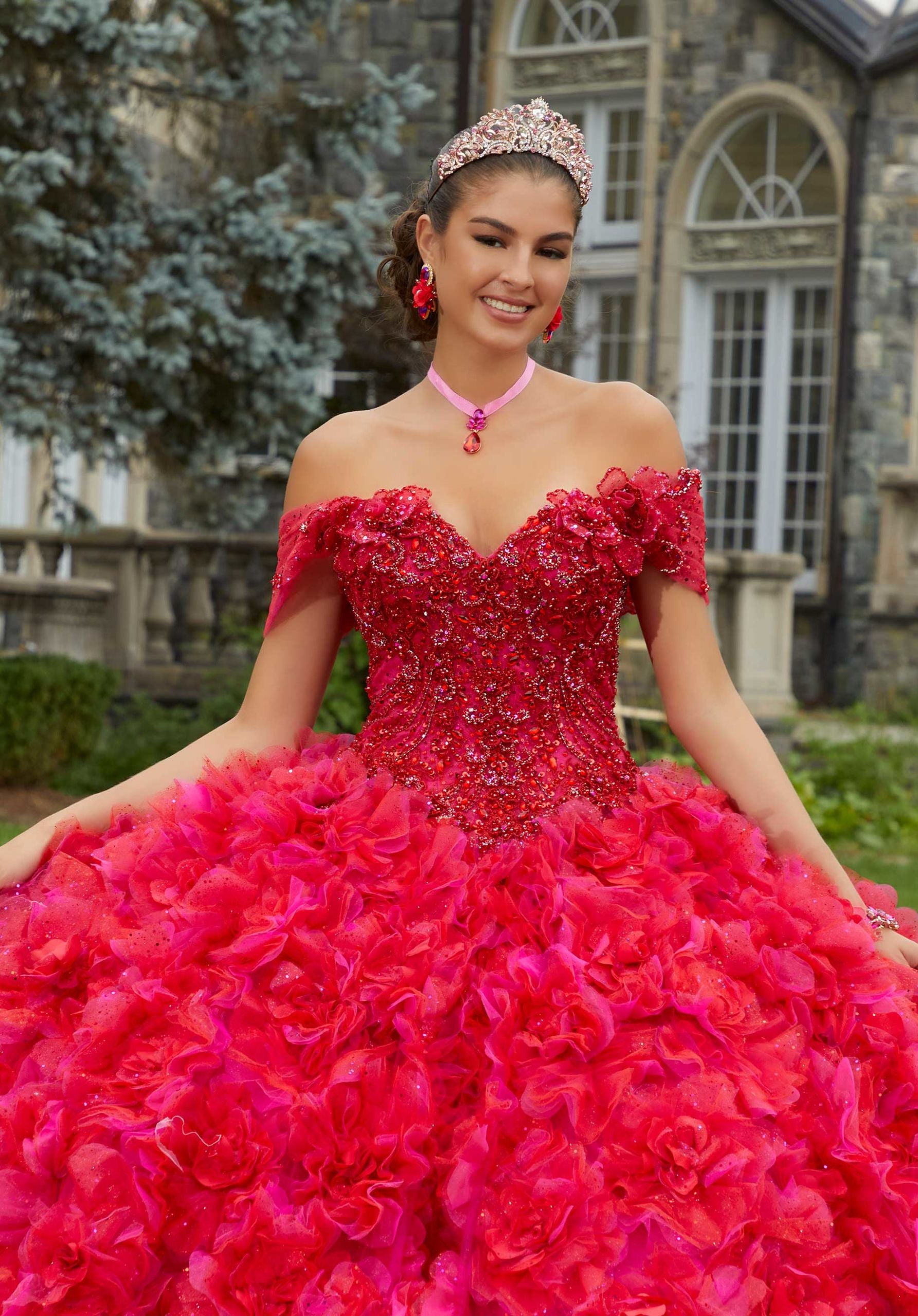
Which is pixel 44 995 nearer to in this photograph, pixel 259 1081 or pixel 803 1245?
pixel 259 1081

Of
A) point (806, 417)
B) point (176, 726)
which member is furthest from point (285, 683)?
point (806, 417)

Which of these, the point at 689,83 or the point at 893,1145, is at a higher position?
the point at 689,83

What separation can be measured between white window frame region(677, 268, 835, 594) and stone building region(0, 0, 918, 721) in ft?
0.07

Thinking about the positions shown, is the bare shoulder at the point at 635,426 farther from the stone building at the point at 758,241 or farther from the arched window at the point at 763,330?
the arched window at the point at 763,330

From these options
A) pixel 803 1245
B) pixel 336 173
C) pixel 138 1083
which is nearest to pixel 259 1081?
pixel 138 1083

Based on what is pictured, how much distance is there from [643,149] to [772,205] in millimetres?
1426

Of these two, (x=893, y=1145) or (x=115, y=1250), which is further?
(x=893, y=1145)

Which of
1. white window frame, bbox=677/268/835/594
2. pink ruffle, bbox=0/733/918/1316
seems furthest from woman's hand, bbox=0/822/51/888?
white window frame, bbox=677/268/835/594

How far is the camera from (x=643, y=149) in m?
15.2

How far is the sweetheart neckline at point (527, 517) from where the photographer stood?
2402 mm

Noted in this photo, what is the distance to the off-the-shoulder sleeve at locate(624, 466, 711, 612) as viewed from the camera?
2443 mm

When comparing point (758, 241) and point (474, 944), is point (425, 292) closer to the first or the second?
point (474, 944)

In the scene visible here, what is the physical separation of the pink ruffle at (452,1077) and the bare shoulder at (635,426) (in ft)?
1.91

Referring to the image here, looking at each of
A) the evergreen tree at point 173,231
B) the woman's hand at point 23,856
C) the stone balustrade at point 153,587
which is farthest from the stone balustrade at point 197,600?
the woman's hand at point 23,856
